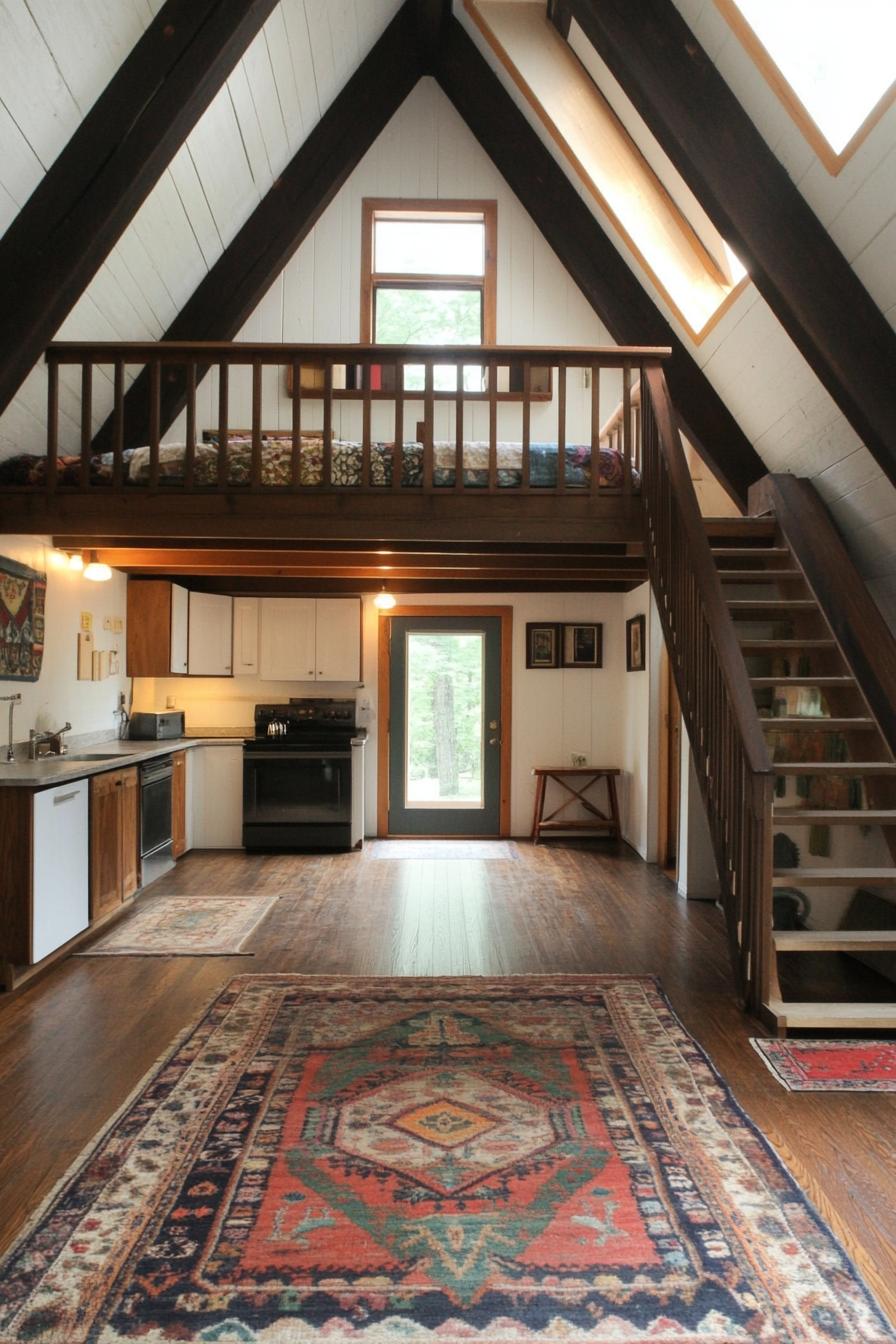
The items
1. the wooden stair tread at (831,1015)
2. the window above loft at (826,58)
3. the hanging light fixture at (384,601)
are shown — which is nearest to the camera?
the window above loft at (826,58)

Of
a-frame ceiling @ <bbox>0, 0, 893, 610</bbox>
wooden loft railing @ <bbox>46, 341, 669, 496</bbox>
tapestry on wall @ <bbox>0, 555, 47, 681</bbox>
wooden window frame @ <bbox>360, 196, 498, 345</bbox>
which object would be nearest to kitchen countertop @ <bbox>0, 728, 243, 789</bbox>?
tapestry on wall @ <bbox>0, 555, 47, 681</bbox>

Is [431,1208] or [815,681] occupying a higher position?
[815,681]

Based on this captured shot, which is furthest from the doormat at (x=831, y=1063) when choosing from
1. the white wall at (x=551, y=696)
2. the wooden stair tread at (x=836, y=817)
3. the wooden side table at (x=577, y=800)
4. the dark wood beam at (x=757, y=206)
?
the white wall at (x=551, y=696)

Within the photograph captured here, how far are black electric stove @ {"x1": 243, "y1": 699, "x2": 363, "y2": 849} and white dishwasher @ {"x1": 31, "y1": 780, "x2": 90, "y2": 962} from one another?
8.19 feet

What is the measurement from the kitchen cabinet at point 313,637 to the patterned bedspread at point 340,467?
9.61 feet

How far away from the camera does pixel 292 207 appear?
6.48m

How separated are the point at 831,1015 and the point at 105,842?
3.55 meters

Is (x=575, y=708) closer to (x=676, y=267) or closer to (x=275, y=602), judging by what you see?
(x=275, y=602)

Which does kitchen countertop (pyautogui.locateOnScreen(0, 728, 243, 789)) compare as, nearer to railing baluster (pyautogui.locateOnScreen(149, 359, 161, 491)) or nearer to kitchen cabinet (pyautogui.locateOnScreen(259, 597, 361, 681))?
kitchen cabinet (pyautogui.locateOnScreen(259, 597, 361, 681))

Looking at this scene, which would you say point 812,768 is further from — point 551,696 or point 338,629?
point 338,629

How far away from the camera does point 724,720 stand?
359 cm

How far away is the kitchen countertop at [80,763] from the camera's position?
4.00 meters

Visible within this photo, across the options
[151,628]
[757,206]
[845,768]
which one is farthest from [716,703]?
[151,628]

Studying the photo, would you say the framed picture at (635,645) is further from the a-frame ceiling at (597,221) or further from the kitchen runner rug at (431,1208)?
the kitchen runner rug at (431,1208)
